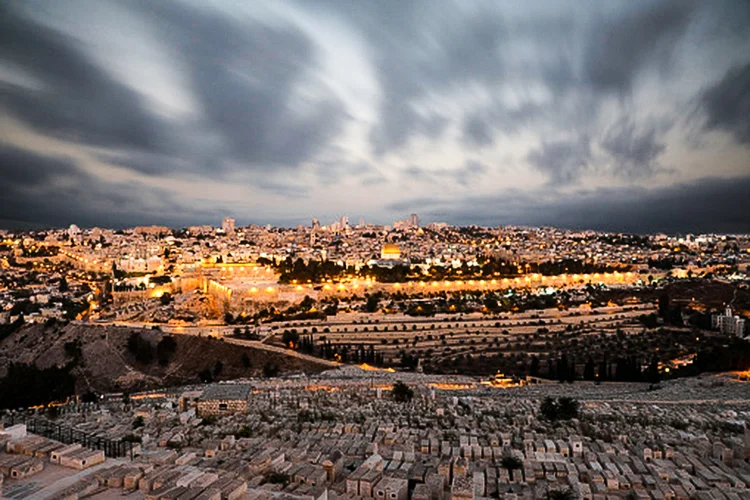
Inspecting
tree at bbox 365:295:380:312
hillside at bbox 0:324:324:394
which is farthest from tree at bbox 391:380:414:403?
tree at bbox 365:295:380:312

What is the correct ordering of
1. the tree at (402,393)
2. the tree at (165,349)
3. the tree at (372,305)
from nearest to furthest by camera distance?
1. the tree at (402,393)
2. the tree at (165,349)
3. the tree at (372,305)

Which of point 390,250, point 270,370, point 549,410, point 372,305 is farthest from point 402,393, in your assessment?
point 390,250

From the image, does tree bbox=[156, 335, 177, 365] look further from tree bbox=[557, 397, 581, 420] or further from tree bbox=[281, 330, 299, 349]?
tree bbox=[557, 397, 581, 420]

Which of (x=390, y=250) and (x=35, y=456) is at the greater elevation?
(x=390, y=250)

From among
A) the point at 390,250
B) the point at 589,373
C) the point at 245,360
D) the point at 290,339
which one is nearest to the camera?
the point at 589,373

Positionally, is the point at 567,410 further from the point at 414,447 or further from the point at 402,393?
the point at 414,447

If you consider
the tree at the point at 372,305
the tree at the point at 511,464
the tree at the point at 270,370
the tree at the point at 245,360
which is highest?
the tree at the point at 372,305

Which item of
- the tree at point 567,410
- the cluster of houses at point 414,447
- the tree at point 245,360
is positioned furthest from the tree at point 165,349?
the tree at point 567,410

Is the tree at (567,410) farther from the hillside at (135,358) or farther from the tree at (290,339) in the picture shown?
the tree at (290,339)

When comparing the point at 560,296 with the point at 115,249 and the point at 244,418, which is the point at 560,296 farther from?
the point at 115,249

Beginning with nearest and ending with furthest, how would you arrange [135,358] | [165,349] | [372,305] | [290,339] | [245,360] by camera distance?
[245,360] < [135,358] < [165,349] < [290,339] < [372,305]
